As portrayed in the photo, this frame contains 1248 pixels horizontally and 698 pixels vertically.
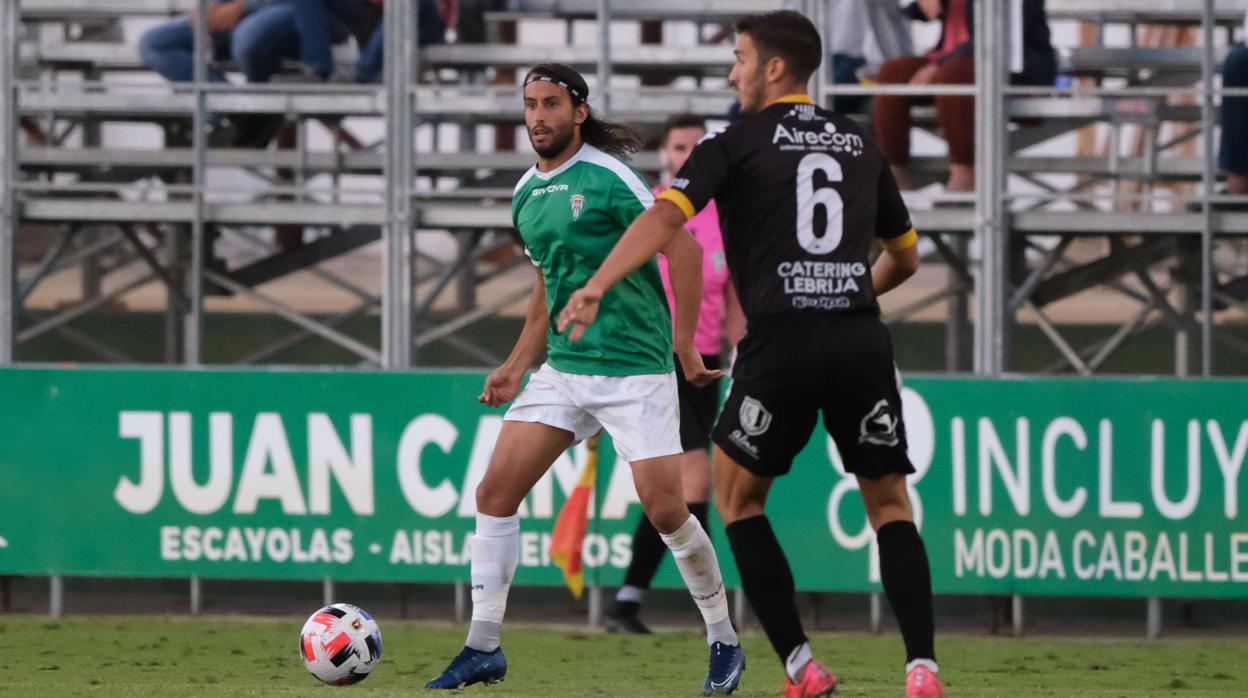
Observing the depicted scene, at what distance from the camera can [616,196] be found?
6.44 metres

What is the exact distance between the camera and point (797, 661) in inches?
227

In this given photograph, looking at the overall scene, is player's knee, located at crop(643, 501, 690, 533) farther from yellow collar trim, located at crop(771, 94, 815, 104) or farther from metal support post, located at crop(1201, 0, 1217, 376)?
metal support post, located at crop(1201, 0, 1217, 376)

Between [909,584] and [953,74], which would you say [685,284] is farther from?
[953,74]

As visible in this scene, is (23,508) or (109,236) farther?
(109,236)

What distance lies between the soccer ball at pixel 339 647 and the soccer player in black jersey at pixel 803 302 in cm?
153

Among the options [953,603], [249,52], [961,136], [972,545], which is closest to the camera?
[972,545]

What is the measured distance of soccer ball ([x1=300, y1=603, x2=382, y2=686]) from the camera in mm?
6535

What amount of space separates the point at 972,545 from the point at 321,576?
3.05 m

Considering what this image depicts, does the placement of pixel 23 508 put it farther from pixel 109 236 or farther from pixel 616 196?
pixel 109 236

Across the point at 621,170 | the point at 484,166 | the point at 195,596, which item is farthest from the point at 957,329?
the point at 621,170

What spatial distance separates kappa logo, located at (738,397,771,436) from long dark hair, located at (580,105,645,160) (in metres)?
1.38

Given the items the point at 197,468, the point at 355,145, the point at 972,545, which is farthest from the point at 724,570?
the point at 355,145

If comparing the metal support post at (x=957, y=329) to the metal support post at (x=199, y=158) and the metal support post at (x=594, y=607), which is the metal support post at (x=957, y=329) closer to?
the metal support post at (x=594, y=607)

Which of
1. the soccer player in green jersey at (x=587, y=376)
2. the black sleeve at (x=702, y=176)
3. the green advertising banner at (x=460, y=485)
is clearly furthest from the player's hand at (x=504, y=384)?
the green advertising banner at (x=460, y=485)
